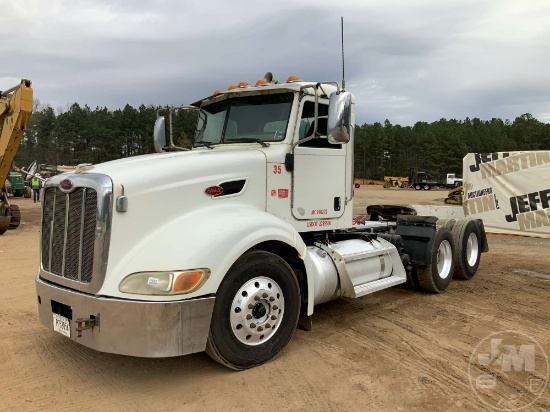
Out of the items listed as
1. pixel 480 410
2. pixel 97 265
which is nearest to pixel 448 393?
pixel 480 410

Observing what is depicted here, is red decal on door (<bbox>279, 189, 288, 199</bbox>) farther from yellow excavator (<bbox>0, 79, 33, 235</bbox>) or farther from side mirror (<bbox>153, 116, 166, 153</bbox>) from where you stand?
yellow excavator (<bbox>0, 79, 33, 235</bbox>)

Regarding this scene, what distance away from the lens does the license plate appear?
12.6 feet

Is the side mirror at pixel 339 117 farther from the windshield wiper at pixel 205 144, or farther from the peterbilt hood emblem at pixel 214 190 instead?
the windshield wiper at pixel 205 144

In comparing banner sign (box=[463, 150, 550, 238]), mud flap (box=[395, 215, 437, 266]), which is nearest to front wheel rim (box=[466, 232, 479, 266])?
mud flap (box=[395, 215, 437, 266])

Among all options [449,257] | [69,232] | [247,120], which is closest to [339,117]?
[247,120]

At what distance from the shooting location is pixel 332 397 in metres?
3.66

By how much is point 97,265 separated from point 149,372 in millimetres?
1188

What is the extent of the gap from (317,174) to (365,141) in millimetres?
81017

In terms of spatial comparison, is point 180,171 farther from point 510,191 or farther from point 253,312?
point 510,191

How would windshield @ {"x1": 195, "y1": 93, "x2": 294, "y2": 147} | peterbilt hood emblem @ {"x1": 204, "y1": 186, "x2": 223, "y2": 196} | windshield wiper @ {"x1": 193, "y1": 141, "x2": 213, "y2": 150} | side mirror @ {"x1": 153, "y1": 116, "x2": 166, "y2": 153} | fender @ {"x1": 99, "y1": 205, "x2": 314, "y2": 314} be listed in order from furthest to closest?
side mirror @ {"x1": 153, "y1": 116, "x2": 166, "y2": 153}, windshield wiper @ {"x1": 193, "y1": 141, "x2": 213, "y2": 150}, windshield @ {"x1": 195, "y1": 93, "x2": 294, "y2": 147}, peterbilt hood emblem @ {"x1": 204, "y1": 186, "x2": 223, "y2": 196}, fender @ {"x1": 99, "y1": 205, "x2": 314, "y2": 314}

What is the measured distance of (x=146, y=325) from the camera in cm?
349

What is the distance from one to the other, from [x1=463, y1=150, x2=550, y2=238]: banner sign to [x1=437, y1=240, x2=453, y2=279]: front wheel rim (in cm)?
822

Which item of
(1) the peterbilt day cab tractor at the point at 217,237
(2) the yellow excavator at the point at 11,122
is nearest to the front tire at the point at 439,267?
(1) the peterbilt day cab tractor at the point at 217,237

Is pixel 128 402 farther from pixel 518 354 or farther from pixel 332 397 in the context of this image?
pixel 518 354
